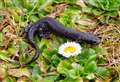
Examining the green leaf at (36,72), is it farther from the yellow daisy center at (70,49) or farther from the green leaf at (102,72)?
the green leaf at (102,72)

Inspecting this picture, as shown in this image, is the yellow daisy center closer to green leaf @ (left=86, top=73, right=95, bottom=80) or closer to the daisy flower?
the daisy flower

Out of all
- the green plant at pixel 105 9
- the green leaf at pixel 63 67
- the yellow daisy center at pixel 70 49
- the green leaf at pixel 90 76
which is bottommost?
the green leaf at pixel 90 76

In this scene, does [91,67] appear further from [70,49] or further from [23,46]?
[23,46]

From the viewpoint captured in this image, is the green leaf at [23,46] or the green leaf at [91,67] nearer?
the green leaf at [91,67]

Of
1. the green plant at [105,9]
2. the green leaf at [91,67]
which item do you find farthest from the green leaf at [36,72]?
the green plant at [105,9]

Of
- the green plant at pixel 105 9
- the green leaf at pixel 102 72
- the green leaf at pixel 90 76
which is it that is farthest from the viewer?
the green plant at pixel 105 9

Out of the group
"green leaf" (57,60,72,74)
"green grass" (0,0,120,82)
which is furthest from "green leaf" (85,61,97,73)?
"green leaf" (57,60,72,74)

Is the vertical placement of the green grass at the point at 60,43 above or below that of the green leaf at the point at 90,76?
above
